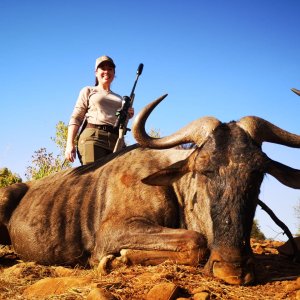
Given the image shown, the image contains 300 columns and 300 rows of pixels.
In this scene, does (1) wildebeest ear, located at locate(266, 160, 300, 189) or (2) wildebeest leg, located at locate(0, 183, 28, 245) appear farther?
(2) wildebeest leg, located at locate(0, 183, 28, 245)

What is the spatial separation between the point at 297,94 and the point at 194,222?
2.07 metres

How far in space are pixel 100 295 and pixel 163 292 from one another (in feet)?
1.70

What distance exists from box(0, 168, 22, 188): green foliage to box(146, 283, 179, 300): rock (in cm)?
1024

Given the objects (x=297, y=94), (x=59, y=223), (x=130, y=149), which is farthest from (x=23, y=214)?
(x=297, y=94)

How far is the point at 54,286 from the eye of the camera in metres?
3.79

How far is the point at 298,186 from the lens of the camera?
471 cm

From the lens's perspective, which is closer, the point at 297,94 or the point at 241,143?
the point at 241,143

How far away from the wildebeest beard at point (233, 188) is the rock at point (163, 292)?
72cm

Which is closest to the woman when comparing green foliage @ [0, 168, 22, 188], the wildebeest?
the wildebeest

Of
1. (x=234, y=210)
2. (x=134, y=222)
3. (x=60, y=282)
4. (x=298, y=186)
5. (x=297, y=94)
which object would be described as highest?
(x=297, y=94)

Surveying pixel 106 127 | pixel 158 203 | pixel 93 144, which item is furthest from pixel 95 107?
pixel 158 203

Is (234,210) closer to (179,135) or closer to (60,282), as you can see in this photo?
(179,135)

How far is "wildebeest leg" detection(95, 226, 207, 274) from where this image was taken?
444 centimetres

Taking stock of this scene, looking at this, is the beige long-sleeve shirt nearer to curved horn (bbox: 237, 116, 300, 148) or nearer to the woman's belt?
the woman's belt
